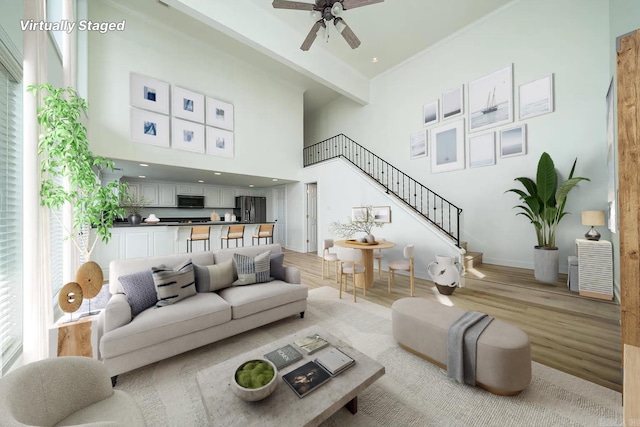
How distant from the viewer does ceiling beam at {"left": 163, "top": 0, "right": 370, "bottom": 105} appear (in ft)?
13.7

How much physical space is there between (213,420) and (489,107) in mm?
7154

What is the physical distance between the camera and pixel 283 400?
1232mm

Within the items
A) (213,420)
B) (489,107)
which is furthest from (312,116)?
(213,420)

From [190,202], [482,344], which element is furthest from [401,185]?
[190,202]

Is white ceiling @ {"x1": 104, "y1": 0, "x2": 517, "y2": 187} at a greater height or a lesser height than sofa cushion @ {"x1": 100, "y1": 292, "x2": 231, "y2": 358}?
greater

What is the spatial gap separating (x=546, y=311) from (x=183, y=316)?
430 centimetres

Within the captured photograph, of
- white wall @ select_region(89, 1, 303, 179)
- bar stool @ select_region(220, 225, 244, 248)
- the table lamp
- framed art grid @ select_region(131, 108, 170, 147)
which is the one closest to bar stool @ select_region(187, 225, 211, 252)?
bar stool @ select_region(220, 225, 244, 248)

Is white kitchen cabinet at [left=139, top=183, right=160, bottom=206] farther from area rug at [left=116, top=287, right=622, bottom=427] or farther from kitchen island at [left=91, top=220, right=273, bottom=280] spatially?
area rug at [left=116, top=287, right=622, bottom=427]

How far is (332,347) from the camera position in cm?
168

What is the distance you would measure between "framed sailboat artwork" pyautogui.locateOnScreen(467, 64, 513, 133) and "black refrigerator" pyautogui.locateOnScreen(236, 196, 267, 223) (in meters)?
7.53

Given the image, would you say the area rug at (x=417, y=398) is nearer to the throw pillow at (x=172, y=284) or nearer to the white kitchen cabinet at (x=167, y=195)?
the throw pillow at (x=172, y=284)

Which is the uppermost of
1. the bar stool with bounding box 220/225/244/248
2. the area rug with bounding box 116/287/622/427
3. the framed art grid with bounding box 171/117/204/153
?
the framed art grid with bounding box 171/117/204/153

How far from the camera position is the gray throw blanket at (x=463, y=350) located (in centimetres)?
174

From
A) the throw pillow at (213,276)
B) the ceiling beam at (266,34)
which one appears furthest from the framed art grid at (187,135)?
the throw pillow at (213,276)
